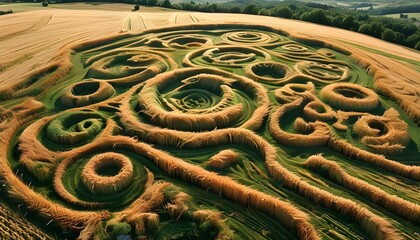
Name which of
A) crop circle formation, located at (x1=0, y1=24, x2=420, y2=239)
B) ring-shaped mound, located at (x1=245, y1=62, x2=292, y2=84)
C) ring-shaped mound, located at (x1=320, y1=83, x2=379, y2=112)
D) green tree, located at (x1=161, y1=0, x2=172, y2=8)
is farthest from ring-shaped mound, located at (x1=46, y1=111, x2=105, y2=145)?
green tree, located at (x1=161, y1=0, x2=172, y2=8)

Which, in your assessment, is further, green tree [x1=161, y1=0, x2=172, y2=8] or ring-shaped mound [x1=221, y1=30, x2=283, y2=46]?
green tree [x1=161, y1=0, x2=172, y2=8]

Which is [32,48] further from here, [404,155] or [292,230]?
[404,155]

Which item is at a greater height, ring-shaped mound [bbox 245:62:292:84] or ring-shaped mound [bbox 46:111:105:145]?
ring-shaped mound [bbox 245:62:292:84]

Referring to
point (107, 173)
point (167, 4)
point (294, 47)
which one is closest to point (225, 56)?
point (294, 47)

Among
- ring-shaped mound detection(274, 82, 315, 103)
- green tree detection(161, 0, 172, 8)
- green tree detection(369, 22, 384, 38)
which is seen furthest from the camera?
green tree detection(161, 0, 172, 8)

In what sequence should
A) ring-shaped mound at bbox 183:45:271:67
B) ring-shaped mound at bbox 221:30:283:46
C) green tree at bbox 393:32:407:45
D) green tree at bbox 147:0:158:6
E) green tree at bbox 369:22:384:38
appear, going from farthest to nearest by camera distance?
1. green tree at bbox 147:0:158:6
2. green tree at bbox 369:22:384:38
3. green tree at bbox 393:32:407:45
4. ring-shaped mound at bbox 221:30:283:46
5. ring-shaped mound at bbox 183:45:271:67

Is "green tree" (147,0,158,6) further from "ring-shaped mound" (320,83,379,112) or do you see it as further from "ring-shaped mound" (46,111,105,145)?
"ring-shaped mound" (46,111,105,145)

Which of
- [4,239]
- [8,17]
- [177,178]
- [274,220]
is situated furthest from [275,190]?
[8,17]

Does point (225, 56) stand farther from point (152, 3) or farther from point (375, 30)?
point (152, 3)
